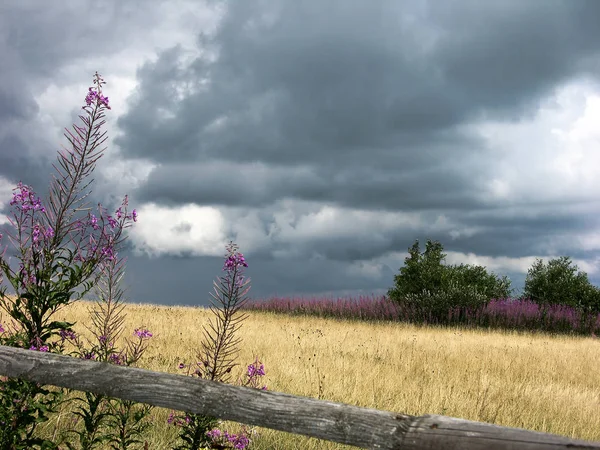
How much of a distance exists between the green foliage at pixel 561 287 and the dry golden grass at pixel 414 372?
11.1 metres

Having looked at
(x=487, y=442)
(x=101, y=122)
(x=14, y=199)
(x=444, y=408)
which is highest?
(x=101, y=122)

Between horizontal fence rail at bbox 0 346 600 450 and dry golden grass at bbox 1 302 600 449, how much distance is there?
2.20 meters

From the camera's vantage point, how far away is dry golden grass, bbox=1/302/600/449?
702 centimetres

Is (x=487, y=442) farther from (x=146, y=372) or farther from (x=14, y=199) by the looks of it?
(x=14, y=199)

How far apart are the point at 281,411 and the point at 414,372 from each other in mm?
7341

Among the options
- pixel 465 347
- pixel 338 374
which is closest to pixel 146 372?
pixel 338 374

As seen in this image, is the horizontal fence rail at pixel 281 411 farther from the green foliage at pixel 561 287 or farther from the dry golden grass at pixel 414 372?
the green foliage at pixel 561 287

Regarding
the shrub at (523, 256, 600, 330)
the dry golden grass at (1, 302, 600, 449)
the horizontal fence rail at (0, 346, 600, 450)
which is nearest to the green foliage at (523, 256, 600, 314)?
the shrub at (523, 256, 600, 330)

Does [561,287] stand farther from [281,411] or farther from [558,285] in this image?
[281,411]

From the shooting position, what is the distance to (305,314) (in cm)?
2134

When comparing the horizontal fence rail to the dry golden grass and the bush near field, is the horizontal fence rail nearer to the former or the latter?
the dry golden grass

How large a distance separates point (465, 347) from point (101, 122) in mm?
10506

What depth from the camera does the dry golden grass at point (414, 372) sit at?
7020mm

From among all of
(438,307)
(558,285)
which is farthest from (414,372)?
(558,285)
